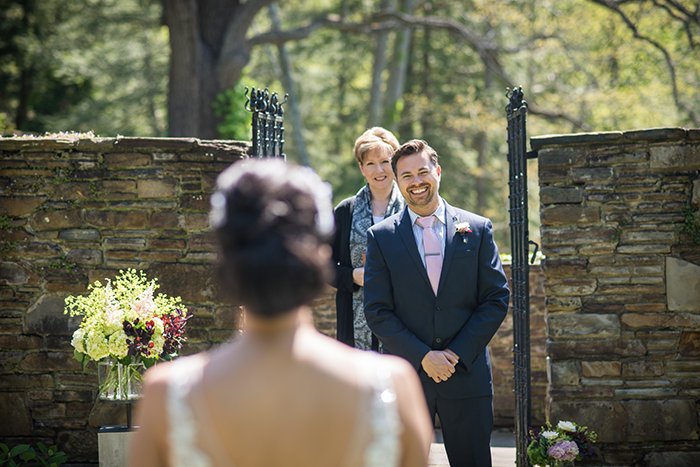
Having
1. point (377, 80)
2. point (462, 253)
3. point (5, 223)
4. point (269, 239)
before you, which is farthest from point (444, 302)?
point (377, 80)

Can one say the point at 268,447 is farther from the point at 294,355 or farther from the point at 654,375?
the point at 654,375

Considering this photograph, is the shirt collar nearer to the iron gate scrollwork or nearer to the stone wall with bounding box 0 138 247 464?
the iron gate scrollwork

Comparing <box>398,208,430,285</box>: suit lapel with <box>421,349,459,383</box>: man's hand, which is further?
<box>398,208,430,285</box>: suit lapel

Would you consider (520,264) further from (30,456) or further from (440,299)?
(30,456)

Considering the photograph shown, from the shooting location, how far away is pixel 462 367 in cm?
289

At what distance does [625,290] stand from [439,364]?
1796mm

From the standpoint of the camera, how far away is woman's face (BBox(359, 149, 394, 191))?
3.58 metres

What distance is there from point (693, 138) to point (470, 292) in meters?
2.02

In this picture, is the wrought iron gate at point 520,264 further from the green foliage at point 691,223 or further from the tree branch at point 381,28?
the tree branch at point 381,28

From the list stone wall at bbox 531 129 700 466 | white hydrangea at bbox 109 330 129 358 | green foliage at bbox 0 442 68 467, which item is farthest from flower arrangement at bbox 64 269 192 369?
stone wall at bbox 531 129 700 466

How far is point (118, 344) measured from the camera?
10.3ft

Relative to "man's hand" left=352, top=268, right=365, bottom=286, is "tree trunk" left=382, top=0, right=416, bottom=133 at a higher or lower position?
higher

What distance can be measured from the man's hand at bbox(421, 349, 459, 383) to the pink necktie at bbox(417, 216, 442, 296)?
1.15ft

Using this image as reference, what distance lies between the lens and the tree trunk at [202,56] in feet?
28.2
